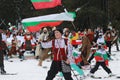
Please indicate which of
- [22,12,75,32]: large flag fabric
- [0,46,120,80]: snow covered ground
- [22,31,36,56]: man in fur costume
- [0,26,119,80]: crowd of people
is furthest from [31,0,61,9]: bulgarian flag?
[22,31,36,56]: man in fur costume

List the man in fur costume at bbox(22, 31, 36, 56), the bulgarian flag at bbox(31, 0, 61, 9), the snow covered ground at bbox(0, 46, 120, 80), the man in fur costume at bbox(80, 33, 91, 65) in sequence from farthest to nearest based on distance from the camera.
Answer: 1. the man in fur costume at bbox(22, 31, 36, 56)
2. the bulgarian flag at bbox(31, 0, 61, 9)
3. the man in fur costume at bbox(80, 33, 91, 65)
4. the snow covered ground at bbox(0, 46, 120, 80)

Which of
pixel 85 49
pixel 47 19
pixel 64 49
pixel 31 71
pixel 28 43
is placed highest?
pixel 47 19

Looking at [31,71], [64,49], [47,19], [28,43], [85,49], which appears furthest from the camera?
Result: [28,43]

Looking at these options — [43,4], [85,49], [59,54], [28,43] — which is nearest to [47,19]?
[43,4]

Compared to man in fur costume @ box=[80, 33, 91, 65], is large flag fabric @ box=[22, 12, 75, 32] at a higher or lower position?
higher

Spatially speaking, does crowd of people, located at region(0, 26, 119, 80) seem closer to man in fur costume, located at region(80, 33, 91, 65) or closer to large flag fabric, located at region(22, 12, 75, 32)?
man in fur costume, located at region(80, 33, 91, 65)

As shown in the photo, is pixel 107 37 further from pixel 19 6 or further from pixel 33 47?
pixel 19 6

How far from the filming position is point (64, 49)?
9234 millimetres

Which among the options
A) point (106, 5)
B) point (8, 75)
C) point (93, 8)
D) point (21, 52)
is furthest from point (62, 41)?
point (106, 5)

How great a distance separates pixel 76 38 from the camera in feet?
64.5

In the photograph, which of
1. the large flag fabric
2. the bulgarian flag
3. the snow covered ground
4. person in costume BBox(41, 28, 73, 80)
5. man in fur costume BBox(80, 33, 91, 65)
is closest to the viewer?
person in costume BBox(41, 28, 73, 80)

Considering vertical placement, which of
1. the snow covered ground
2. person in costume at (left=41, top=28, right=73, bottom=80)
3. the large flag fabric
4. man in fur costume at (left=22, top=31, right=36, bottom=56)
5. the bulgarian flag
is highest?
the bulgarian flag

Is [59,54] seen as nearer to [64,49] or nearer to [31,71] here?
[64,49]

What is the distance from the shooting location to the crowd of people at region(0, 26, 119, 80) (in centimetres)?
926
